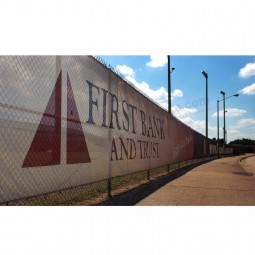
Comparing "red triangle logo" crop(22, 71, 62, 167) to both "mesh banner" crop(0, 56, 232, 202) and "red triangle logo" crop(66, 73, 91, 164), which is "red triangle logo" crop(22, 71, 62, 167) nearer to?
"mesh banner" crop(0, 56, 232, 202)

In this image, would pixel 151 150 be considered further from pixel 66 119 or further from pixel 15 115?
pixel 15 115

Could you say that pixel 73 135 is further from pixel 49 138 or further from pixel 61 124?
pixel 49 138

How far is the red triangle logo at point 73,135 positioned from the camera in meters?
4.62

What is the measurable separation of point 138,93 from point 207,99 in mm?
28555

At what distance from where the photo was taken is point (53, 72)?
4.20 meters

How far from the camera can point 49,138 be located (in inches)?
161

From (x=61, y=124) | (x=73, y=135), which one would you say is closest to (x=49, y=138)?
(x=61, y=124)

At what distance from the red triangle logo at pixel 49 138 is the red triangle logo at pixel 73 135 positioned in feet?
0.93

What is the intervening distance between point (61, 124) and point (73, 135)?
40 centimetres

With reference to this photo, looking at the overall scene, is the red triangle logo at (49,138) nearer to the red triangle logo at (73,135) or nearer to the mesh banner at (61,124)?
the mesh banner at (61,124)

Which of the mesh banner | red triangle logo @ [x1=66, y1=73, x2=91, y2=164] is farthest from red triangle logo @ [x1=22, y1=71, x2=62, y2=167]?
red triangle logo @ [x1=66, y1=73, x2=91, y2=164]

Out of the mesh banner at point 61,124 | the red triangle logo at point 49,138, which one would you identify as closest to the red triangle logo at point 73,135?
the mesh banner at point 61,124

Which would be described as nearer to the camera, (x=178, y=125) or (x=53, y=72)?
(x=53, y=72)

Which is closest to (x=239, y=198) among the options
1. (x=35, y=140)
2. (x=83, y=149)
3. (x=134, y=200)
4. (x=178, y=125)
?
(x=134, y=200)
